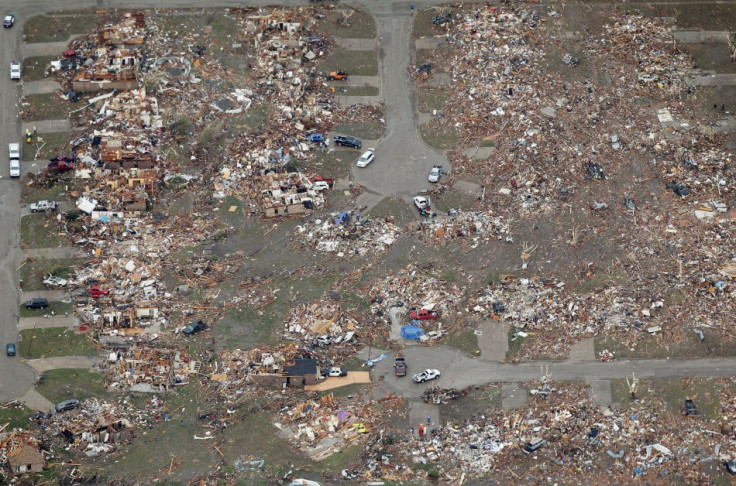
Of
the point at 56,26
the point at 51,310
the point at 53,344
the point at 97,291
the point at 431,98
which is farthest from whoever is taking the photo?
the point at 56,26

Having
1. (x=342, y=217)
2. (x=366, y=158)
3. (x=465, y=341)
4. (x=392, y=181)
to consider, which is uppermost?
(x=366, y=158)

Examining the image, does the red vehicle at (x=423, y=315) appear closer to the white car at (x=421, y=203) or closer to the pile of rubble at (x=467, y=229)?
the pile of rubble at (x=467, y=229)

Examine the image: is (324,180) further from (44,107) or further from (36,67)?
(36,67)

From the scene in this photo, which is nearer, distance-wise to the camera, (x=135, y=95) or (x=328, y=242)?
(x=328, y=242)

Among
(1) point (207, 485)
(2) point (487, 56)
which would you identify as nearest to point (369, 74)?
(2) point (487, 56)

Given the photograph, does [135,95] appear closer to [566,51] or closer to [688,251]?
[566,51]

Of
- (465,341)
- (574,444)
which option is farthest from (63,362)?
(574,444)

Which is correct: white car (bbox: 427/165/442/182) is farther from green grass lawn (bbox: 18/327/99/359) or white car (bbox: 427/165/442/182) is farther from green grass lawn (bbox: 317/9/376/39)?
green grass lawn (bbox: 18/327/99/359)
